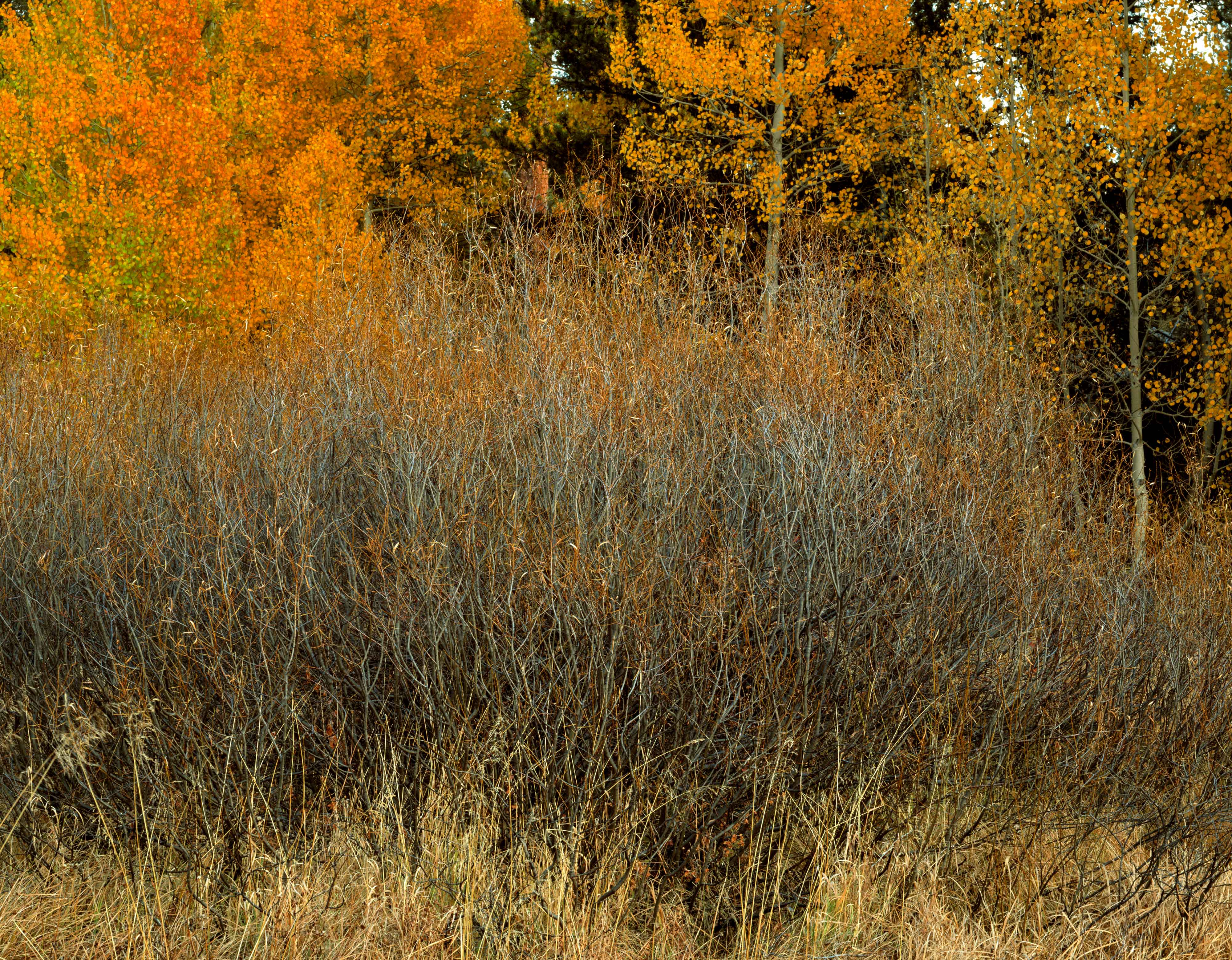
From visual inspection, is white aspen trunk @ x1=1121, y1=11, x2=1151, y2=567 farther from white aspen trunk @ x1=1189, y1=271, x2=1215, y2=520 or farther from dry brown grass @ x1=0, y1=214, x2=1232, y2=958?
dry brown grass @ x1=0, y1=214, x2=1232, y2=958

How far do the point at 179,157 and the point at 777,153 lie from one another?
6.89 m

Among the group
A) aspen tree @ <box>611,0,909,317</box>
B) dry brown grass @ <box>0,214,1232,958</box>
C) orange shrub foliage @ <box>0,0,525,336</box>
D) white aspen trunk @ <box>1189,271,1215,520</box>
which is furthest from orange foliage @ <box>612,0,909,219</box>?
dry brown grass @ <box>0,214,1232,958</box>

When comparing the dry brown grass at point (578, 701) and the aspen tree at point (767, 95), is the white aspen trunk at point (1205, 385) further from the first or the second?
the aspen tree at point (767, 95)

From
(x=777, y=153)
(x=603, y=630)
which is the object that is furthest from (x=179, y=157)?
(x=603, y=630)

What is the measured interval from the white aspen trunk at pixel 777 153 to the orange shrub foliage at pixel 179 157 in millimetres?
3459

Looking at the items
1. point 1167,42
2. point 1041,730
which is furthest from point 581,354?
point 1167,42

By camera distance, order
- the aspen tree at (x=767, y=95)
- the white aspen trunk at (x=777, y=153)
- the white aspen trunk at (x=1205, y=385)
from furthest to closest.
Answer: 1. the aspen tree at (x=767, y=95)
2. the white aspen trunk at (x=777, y=153)
3. the white aspen trunk at (x=1205, y=385)

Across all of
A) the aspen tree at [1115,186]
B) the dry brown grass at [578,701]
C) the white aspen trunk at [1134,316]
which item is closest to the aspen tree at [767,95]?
the aspen tree at [1115,186]

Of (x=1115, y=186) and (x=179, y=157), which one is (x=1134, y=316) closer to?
(x=1115, y=186)

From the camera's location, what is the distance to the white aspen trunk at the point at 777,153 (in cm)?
1265

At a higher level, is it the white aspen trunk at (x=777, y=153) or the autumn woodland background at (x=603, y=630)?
the white aspen trunk at (x=777, y=153)

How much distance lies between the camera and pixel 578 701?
11.9 ft

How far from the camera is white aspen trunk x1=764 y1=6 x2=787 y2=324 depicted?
498 inches

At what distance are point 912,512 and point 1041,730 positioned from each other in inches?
38.9
